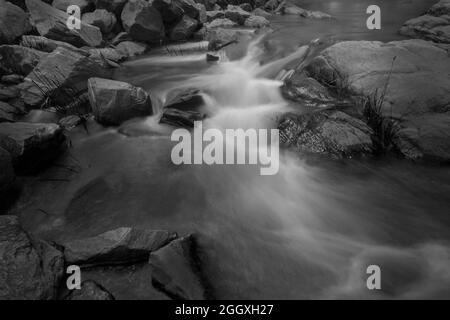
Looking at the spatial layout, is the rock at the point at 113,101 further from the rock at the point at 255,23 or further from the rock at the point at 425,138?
the rock at the point at 255,23

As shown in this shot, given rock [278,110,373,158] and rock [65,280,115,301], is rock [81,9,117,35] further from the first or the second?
rock [65,280,115,301]

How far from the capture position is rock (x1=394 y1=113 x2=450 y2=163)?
4.84m

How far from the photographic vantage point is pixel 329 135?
17.0 ft

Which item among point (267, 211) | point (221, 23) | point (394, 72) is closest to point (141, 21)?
point (221, 23)

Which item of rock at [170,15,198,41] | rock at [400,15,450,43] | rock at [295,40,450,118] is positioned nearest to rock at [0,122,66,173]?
rock at [295,40,450,118]

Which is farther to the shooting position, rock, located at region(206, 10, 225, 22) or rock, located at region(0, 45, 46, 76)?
rock, located at region(206, 10, 225, 22)

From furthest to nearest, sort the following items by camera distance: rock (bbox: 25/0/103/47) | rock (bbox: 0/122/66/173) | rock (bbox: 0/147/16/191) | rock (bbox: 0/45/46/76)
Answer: rock (bbox: 25/0/103/47) → rock (bbox: 0/45/46/76) → rock (bbox: 0/122/66/173) → rock (bbox: 0/147/16/191)

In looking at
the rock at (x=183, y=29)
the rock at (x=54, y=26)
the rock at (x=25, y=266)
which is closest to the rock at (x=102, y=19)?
the rock at (x=54, y=26)

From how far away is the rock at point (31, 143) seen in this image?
14.5ft

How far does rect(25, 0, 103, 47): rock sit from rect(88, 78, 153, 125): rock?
4771 millimetres

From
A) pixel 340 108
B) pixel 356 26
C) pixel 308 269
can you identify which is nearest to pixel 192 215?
pixel 308 269

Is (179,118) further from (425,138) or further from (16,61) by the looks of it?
(16,61)

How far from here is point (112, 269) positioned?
314cm

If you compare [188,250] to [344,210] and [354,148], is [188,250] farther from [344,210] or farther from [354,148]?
[354,148]
